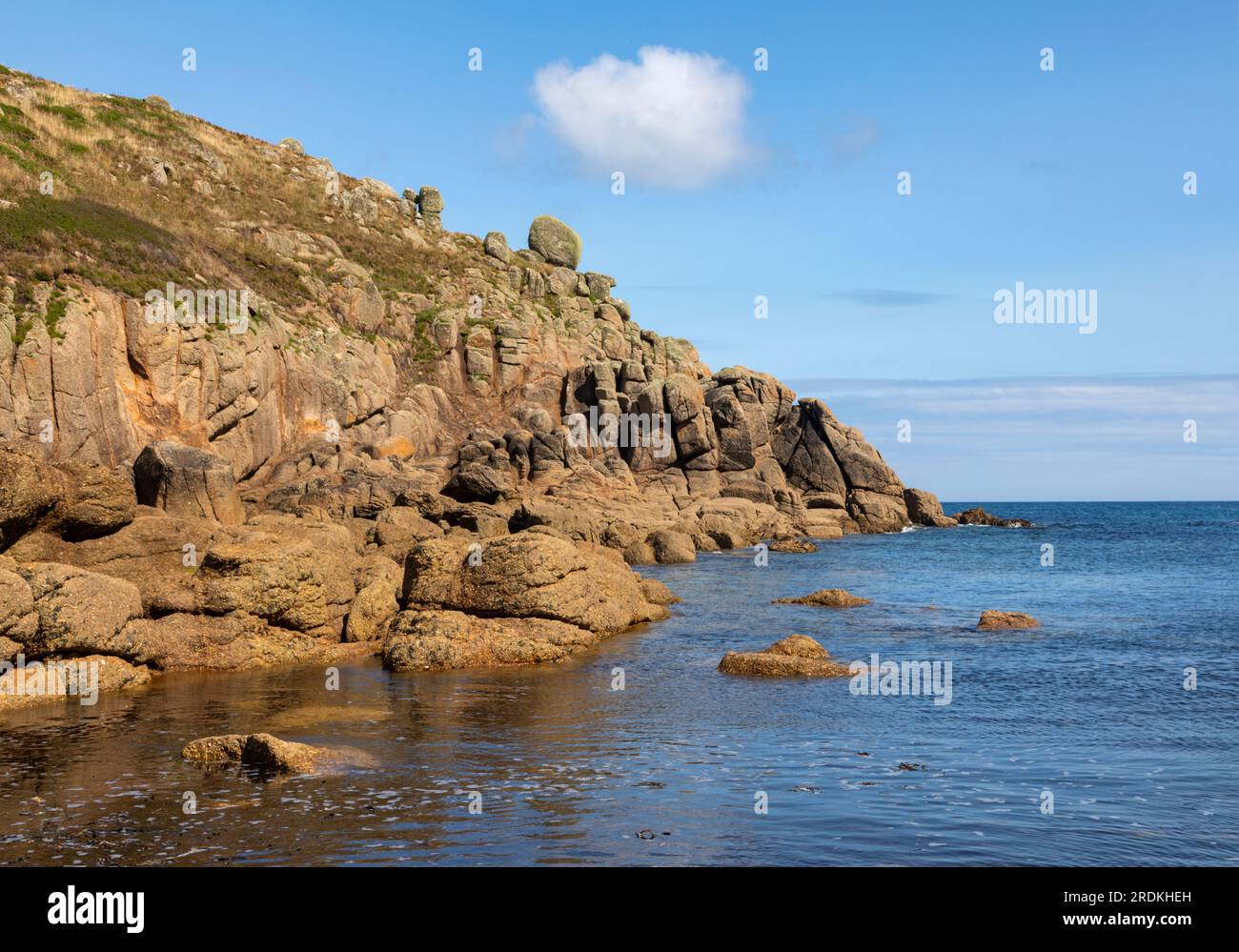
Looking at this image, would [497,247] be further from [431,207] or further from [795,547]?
[795,547]

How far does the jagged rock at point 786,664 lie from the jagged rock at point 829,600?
12812mm

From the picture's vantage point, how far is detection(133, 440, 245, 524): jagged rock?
39.4 meters

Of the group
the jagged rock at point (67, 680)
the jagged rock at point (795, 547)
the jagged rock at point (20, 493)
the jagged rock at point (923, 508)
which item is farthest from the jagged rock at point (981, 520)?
the jagged rock at point (67, 680)

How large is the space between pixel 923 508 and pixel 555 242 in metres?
47.5

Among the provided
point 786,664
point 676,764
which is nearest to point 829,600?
point 786,664

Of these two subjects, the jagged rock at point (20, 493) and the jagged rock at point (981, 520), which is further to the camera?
the jagged rock at point (981, 520)

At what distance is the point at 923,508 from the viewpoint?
94.2m

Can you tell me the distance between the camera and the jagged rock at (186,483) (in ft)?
129

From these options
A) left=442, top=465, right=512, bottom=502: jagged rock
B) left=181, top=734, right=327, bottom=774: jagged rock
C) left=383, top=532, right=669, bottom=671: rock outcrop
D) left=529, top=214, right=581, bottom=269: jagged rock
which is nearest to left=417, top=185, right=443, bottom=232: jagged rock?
left=529, top=214, right=581, bottom=269: jagged rock

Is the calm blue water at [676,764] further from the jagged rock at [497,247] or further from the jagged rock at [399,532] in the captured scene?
the jagged rock at [497,247]

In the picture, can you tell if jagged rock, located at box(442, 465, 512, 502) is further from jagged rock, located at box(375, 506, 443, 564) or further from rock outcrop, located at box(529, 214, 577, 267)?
rock outcrop, located at box(529, 214, 577, 267)

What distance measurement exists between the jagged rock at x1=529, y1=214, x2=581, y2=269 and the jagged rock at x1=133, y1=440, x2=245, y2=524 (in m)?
70.8
